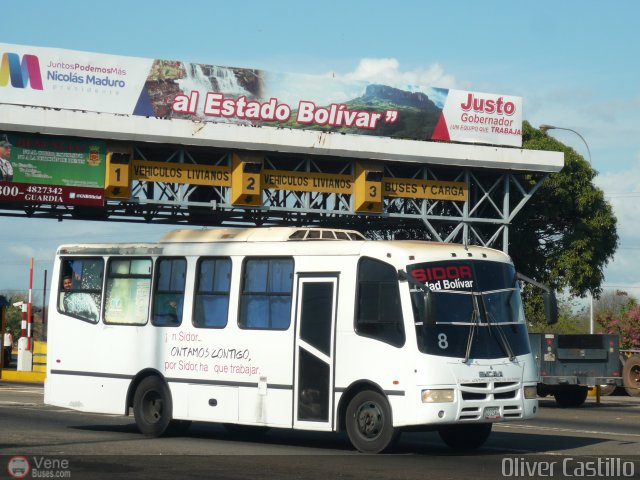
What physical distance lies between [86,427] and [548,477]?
9.29 metres

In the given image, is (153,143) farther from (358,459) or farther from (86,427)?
(358,459)

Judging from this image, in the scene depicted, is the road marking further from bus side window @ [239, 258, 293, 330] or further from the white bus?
bus side window @ [239, 258, 293, 330]

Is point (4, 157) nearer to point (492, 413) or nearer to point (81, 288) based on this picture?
point (81, 288)

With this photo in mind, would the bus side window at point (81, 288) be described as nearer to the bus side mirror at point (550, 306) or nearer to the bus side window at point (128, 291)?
the bus side window at point (128, 291)

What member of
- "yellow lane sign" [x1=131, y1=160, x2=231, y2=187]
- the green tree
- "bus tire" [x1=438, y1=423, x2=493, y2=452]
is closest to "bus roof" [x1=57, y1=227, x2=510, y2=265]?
"bus tire" [x1=438, y1=423, x2=493, y2=452]

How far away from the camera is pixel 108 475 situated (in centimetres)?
1262

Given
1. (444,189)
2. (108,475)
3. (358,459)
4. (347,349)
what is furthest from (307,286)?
(444,189)

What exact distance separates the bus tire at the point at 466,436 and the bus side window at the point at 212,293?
3.51 meters

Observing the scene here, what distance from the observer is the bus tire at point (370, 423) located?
599 inches

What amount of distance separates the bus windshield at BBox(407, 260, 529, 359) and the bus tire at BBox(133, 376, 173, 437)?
4524 millimetres

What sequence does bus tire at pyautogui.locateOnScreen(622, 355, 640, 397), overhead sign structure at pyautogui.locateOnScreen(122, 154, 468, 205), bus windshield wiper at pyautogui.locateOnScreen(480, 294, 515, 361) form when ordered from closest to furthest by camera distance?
bus windshield wiper at pyautogui.locateOnScreen(480, 294, 515, 361) < bus tire at pyautogui.locateOnScreen(622, 355, 640, 397) < overhead sign structure at pyautogui.locateOnScreen(122, 154, 468, 205)

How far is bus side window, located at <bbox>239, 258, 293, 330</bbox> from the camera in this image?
16.7m

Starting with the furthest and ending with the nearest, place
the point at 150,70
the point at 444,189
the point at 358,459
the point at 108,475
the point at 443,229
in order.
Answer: the point at 443,229
the point at 444,189
the point at 150,70
the point at 358,459
the point at 108,475
